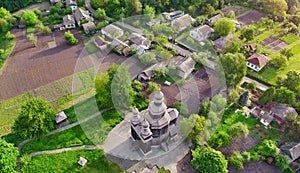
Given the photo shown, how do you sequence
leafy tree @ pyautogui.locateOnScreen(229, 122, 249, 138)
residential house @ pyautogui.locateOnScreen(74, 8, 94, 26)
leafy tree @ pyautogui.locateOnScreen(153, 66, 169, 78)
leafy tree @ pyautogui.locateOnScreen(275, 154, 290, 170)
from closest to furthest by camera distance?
leafy tree @ pyautogui.locateOnScreen(275, 154, 290, 170)
leafy tree @ pyautogui.locateOnScreen(229, 122, 249, 138)
leafy tree @ pyautogui.locateOnScreen(153, 66, 169, 78)
residential house @ pyautogui.locateOnScreen(74, 8, 94, 26)

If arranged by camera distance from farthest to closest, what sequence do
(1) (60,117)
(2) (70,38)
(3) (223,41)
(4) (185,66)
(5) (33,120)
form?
1. (2) (70,38)
2. (3) (223,41)
3. (4) (185,66)
4. (1) (60,117)
5. (5) (33,120)

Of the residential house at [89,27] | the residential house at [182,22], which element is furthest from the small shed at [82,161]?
the residential house at [182,22]

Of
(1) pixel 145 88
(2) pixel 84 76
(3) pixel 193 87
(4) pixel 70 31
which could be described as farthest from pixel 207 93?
(4) pixel 70 31

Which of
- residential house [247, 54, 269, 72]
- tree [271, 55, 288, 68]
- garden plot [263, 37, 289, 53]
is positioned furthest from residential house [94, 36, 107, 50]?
garden plot [263, 37, 289, 53]

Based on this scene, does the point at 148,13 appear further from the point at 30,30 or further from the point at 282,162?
the point at 282,162

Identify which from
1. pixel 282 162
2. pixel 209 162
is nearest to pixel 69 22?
pixel 209 162

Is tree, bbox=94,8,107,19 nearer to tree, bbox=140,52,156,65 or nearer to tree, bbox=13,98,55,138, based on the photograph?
tree, bbox=140,52,156,65
